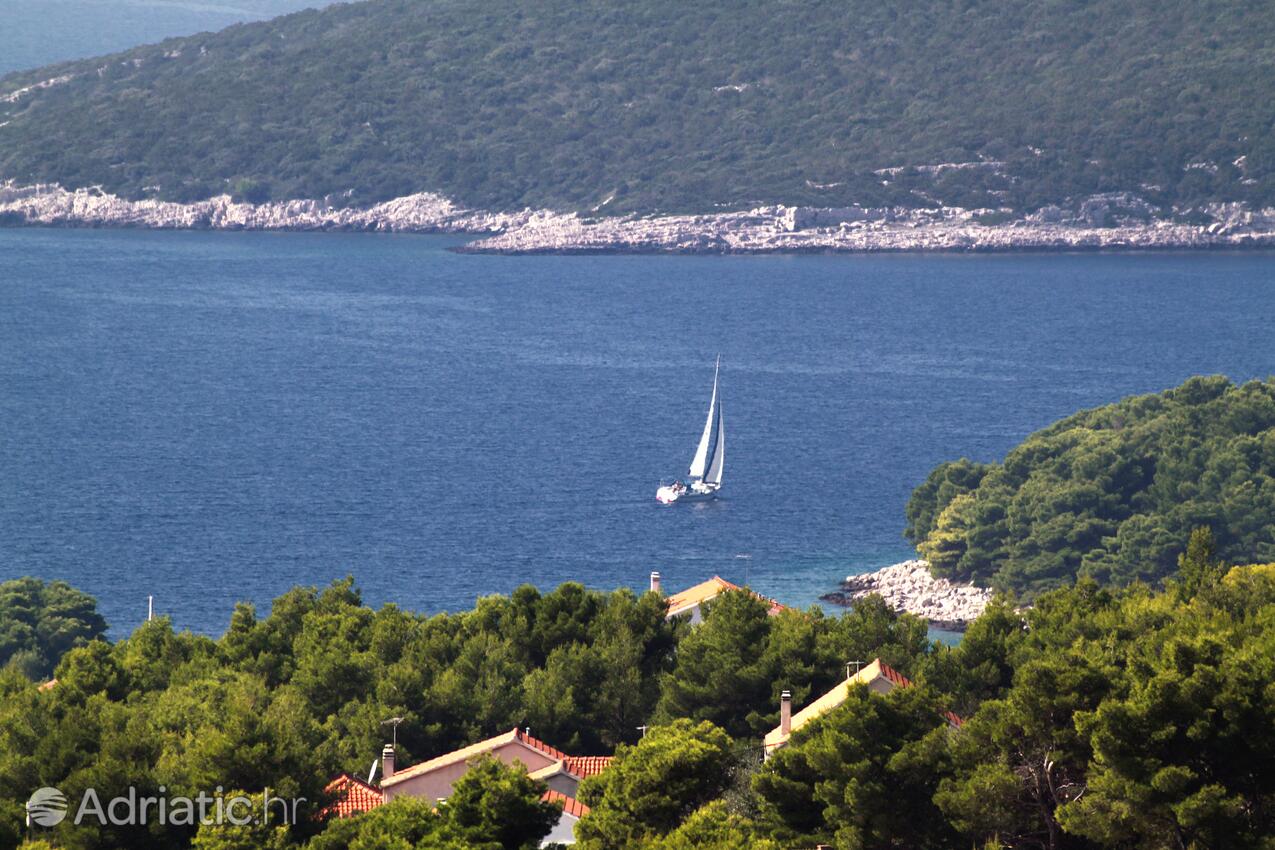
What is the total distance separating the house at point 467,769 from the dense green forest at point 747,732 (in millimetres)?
701

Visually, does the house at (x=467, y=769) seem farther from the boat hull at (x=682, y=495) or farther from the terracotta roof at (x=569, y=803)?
the boat hull at (x=682, y=495)

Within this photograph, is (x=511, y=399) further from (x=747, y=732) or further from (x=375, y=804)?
(x=375, y=804)

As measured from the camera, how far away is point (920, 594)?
202ft

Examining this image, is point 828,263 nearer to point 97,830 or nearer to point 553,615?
point 553,615

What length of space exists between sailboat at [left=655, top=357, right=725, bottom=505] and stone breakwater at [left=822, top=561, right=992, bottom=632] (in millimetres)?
13414

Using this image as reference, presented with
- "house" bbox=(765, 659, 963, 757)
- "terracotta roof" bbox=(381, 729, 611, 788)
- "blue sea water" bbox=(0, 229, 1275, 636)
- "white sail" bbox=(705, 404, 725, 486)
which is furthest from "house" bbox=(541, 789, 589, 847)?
"white sail" bbox=(705, 404, 725, 486)

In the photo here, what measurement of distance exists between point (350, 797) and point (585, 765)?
3704 millimetres

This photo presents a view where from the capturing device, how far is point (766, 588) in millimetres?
63062

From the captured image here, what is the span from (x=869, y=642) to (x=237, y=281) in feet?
400

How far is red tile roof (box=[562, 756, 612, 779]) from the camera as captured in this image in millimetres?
31500

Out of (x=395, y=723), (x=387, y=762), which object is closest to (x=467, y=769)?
(x=387, y=762)

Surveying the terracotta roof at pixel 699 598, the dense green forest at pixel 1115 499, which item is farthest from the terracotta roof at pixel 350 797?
the dense green forest at pixel 1115 499

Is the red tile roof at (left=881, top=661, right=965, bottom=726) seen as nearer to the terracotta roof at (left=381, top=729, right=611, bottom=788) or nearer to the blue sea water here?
the terracotta roof at (left=381, top=729, right=611, bottom=788)

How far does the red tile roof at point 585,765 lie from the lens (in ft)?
103
